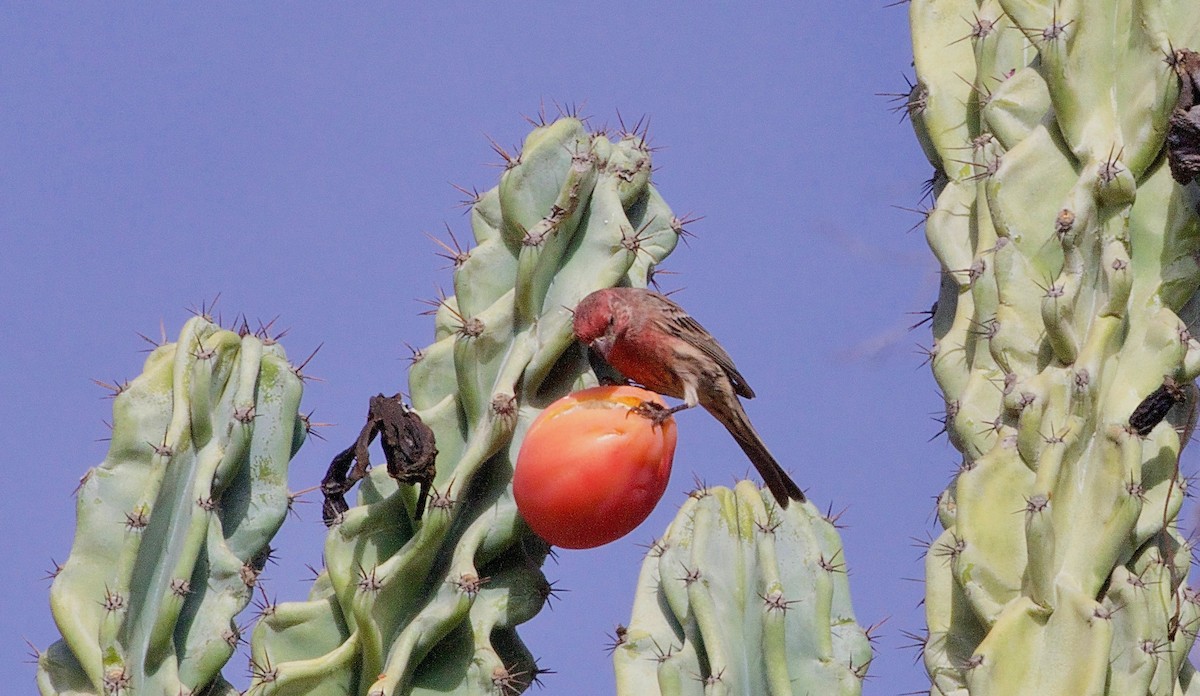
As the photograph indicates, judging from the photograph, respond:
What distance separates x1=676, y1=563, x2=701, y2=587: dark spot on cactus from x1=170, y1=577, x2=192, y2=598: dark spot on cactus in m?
1.34

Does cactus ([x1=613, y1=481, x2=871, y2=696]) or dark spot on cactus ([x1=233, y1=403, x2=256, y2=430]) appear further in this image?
dark spot on cactus ([x1=233, y1=403, x2=256, y2=430])

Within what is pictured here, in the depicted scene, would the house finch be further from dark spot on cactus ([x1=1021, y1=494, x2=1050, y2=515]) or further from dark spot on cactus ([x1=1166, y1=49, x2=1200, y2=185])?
dark spot on cactus ([x1=1166, y1=49, x2=1200, y2=185])

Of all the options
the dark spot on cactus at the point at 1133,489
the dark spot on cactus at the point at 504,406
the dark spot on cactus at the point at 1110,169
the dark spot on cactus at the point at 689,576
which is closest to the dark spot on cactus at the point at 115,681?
the dark spot on cactus at the point at 504,406

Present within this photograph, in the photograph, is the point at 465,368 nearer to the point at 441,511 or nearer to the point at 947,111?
the point at 441,511

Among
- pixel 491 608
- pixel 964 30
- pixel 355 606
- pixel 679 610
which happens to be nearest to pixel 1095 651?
pixel 679 610

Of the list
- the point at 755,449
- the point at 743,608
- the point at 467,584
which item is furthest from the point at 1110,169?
the point at 467,584

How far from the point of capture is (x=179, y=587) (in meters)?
4.96

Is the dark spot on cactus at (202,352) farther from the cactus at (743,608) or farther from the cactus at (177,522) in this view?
the cactus at (743,608)

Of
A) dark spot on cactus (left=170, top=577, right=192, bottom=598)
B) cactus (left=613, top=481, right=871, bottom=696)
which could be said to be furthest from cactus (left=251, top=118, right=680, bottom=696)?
cactus (left=613, top=481, right=871, bottom=696)

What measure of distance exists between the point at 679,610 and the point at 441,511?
700 millimetres

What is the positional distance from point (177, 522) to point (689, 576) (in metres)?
1.44

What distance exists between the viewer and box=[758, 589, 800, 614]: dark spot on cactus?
193 inches

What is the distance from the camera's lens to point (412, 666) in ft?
16.2

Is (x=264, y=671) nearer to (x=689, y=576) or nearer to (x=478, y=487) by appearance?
(x=478, y=487)
